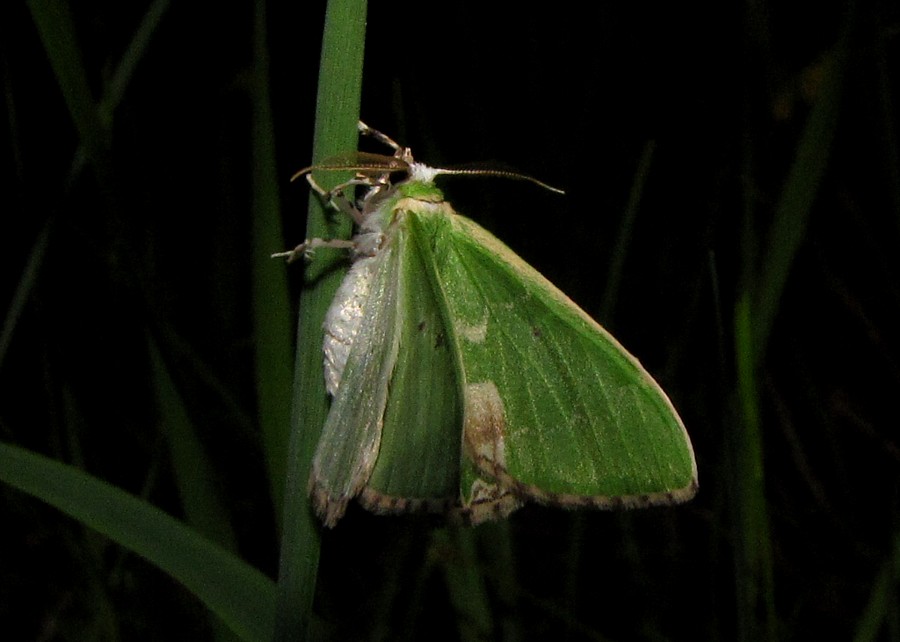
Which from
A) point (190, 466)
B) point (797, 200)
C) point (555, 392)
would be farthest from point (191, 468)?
point (797, 200)

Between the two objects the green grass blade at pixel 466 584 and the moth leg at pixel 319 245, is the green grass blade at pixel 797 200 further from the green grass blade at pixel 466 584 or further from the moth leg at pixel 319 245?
the moth leg at pixel 319 245

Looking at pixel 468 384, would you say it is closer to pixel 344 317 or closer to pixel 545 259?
pixel 344 317

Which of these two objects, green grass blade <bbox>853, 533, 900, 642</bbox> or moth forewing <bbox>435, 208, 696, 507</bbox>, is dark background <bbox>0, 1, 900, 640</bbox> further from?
moth forewing <bbox>435, 208, 696, 507</bbox>

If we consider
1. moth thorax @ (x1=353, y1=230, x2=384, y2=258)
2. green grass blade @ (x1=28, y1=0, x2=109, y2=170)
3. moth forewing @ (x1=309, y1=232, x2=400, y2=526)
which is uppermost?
green grass blade @ (x1=28, y1=0, x2=109, y2=170)

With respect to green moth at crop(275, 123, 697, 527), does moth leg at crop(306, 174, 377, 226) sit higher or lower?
higher

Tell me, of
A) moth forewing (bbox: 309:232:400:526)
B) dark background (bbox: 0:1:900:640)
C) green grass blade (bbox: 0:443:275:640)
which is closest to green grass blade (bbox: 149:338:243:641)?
green grass blade (bbox: 0:443:275:640)

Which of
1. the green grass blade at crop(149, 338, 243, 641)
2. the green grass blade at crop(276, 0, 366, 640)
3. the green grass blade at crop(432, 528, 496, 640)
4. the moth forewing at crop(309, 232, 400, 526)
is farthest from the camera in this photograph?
the green grass blade at crop(432, 528, 496, 640)

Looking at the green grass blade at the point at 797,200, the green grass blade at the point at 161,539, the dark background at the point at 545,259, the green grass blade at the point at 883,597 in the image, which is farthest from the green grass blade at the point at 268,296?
the green grass blade at the point at 883,597
